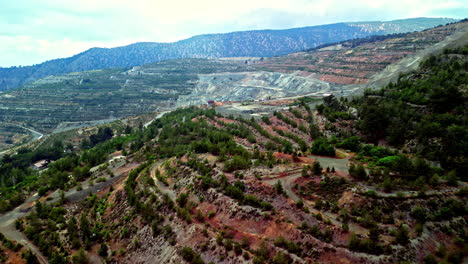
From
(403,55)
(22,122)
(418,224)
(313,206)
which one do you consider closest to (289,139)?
(313,206)

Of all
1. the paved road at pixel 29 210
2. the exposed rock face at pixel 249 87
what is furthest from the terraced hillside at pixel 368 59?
the paved road at pixel 29 210

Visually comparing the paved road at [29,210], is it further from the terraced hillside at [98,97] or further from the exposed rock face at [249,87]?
the terraced hillside at [98,97]

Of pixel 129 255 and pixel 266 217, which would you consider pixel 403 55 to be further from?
pixel 129 255

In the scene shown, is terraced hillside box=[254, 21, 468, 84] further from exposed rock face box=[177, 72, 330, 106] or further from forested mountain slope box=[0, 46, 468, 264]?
forested mountain slope box=[0, 46, 468, 264]

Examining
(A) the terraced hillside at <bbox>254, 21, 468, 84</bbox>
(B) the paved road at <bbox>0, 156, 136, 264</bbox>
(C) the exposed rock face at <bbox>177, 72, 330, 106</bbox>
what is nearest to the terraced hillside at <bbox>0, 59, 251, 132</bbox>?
(C) the exposed rock face at <bbox>177, 72, 330, 106</bbox>

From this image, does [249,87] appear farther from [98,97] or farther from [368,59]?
[98,97]

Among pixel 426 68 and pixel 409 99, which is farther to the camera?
pixel 426 68

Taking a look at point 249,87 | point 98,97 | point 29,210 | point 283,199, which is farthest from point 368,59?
point 98,97

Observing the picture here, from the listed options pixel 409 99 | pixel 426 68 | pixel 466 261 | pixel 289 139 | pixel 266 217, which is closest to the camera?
pixel 466 261
